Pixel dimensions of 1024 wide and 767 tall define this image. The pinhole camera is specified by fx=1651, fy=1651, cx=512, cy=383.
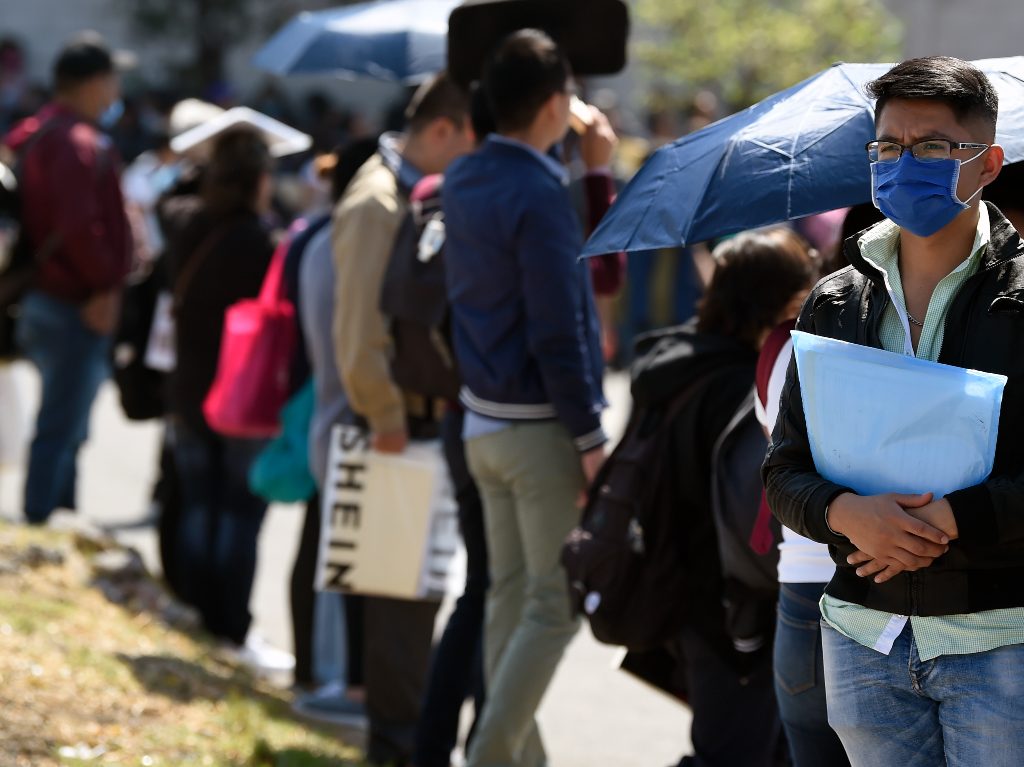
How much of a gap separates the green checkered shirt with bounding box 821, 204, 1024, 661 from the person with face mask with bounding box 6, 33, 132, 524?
5.11 meters

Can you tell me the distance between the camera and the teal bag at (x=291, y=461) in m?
6.13

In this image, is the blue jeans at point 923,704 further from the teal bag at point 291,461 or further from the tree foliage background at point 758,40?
the tree foliage background at point 758,40

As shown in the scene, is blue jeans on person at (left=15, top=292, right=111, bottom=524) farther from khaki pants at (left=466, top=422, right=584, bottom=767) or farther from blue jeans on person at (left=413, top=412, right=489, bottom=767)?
khaki pants at (left=466, top=422, right=584, bottom=767)

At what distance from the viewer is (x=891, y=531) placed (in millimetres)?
2584

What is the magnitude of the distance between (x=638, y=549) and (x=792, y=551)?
0.81 meters

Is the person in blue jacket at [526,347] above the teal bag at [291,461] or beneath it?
above

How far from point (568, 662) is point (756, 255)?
2.83 m

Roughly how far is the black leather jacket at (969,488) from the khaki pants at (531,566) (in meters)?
1.86

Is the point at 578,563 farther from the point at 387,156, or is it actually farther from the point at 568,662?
the point at 568,662

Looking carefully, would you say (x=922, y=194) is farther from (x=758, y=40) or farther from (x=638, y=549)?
(x=758, y=40)

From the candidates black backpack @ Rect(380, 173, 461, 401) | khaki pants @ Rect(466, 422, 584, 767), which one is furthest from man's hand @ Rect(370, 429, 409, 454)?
khaki pants @ Rect(466, 422, 584, 767)

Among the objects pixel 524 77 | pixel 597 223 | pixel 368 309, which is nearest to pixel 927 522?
pixel 524 77

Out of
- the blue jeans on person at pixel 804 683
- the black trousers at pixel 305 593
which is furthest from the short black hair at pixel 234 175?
the blue jeans on person at pixel 804 683

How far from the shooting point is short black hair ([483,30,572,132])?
15.1 feet
